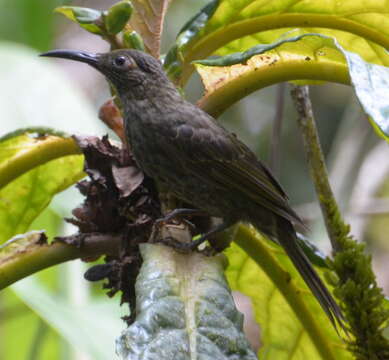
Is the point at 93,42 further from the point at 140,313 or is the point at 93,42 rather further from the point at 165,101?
the point at 140,313

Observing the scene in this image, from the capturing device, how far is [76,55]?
2891 mm

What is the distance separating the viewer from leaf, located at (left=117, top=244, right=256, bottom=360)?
5.77 feet

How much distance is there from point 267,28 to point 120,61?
2.22ft

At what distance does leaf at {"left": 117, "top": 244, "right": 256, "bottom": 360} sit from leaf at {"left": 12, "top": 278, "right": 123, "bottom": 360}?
624 millimetres

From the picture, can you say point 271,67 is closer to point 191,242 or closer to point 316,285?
point 191,242

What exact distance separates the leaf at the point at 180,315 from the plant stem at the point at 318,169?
378mm

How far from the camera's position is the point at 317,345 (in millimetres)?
2471

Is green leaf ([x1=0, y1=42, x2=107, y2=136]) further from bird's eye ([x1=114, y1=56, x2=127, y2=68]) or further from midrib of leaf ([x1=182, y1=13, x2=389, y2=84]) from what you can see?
midrib of leaf ([x1=182, y1=13, x2=389, y2=84])

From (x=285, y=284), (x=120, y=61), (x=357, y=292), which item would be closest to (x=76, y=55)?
(x=120, y=61)

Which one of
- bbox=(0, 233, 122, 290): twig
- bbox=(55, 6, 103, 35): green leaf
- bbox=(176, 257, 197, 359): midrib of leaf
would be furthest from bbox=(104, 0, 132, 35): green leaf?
bbox=(176, 257, 197, 359): midrib of leaf

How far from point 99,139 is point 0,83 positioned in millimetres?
1277

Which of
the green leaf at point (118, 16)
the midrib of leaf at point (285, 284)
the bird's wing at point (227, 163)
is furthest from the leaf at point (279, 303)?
the green leaf at point (118, 16)

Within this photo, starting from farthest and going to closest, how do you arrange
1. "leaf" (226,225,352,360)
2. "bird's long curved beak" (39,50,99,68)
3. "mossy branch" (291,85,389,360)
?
1. "bird's long curved beak" (39,50,99,68)
2. "leaf" (226,225,352,360)
3. "mossy branch" (291,85,389,360)

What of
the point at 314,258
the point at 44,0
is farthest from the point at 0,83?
the point at 314,258
